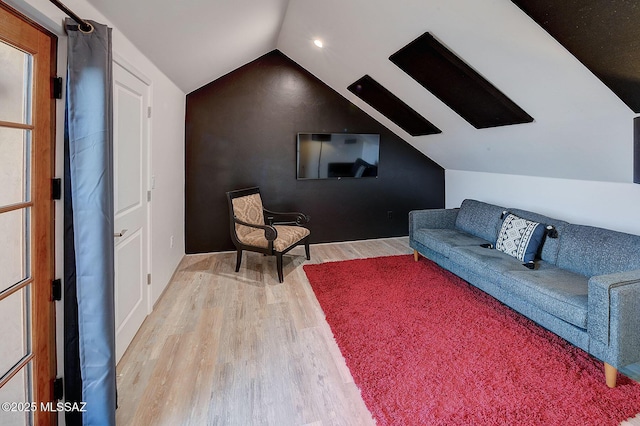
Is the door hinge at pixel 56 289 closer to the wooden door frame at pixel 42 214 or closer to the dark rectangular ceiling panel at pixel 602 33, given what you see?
the wooden door frame at pixel 42 214

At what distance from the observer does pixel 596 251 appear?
2.49 m

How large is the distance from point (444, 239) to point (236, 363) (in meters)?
2.63

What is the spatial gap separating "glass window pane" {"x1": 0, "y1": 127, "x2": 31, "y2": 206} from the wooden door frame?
24 mm

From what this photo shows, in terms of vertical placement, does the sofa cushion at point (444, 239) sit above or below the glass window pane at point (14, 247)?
below

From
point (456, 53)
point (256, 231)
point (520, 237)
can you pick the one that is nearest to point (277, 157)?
point (256, 231)

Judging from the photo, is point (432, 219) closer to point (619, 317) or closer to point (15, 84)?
point (619, 317)

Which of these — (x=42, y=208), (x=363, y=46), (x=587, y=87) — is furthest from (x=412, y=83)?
(x=42, y=208)

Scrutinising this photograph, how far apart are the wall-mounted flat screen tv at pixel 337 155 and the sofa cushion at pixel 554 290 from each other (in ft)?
8.97

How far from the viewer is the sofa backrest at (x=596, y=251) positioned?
229 cm

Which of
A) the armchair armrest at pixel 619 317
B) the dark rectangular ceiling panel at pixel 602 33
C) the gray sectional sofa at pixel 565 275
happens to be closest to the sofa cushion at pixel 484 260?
the gray sectional sofa at pixel 565 275

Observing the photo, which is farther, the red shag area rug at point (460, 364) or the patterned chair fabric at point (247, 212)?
the patterned chair fabric at point (247, 212)

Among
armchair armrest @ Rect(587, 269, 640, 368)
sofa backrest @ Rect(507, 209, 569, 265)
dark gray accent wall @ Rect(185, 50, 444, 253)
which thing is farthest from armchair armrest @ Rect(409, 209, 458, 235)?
armchair armrest @ Rect(587, 269, 640, 368)

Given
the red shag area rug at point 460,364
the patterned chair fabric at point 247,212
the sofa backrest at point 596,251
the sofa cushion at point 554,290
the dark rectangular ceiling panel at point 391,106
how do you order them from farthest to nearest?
the dark rectangular ceiling panel at point 391,106, the patterned chair fabric at point 247,212, the sofa backrest at point 596,251, the sofa cushion at point 554,290, the red shag area rug at point 460,364

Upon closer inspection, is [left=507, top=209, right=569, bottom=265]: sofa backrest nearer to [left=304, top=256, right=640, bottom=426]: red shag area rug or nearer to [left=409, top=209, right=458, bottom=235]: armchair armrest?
[left=304, top=256, right=640, bottom=426]: red shag area rug
